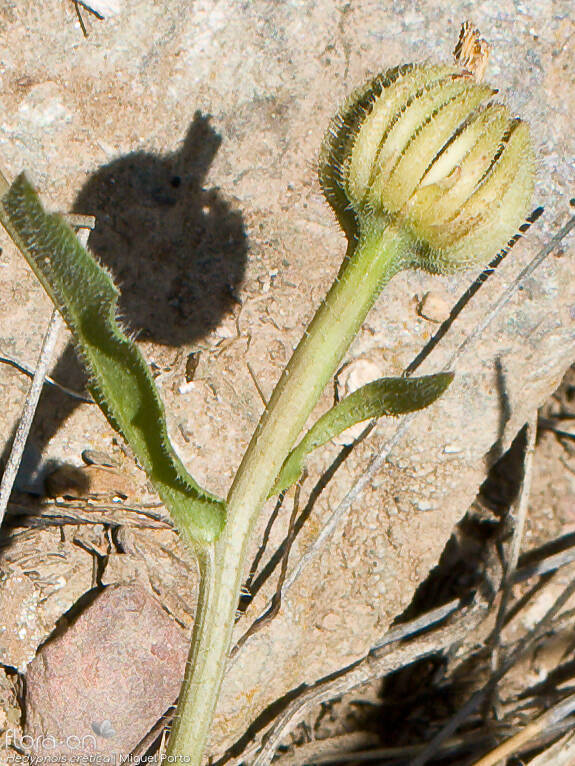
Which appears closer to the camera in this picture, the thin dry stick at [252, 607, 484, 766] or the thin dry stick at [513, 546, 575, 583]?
the thin dry stick at [252, 607, 484, 766]

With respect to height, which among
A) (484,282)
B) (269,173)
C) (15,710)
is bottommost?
(15,710)

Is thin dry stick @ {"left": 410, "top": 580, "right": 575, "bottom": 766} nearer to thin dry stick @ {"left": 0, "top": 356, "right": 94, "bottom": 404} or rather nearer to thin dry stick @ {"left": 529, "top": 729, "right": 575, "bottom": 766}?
thin dry stick @ {"left": 529, "top": 729, "right": 575, "bottom": 766}

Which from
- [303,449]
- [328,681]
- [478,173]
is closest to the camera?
[478,173]

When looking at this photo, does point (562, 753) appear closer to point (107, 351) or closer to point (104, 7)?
point (107, 351)

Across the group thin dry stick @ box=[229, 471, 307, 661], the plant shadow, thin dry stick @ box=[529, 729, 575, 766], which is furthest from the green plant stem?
thin dry stick @ box=[529, 729, 575, 766]

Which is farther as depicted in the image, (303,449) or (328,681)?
(328,681)

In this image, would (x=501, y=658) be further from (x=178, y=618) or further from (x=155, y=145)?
(x=155, y=145)

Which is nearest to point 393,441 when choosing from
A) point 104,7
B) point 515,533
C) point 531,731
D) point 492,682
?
point 515,533

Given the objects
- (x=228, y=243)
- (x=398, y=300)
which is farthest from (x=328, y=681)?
(x=228, y=243)

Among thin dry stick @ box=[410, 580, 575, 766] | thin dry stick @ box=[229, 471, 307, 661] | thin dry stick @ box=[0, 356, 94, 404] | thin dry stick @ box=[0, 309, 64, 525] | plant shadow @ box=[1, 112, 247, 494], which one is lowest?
thin dry stick @ box=[410, 580, 575, 766]
